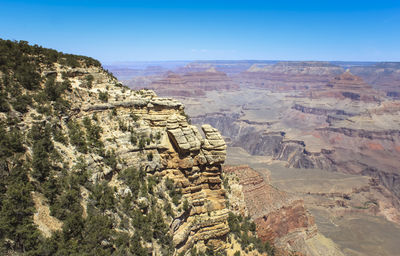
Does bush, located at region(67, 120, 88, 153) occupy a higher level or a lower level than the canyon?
higher

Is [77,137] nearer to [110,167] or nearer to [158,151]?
[110,167]

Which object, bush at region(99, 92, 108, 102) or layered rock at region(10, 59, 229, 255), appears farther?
bush at region(99, 92, 108, 102)

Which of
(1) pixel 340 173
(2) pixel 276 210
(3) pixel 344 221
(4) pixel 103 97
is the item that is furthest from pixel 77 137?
(1) pixel 340 173

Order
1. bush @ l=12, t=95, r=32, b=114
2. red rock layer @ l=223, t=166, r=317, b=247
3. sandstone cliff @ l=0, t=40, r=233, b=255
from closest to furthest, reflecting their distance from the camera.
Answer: sandstone cliff @ l=0, t=40, r=233, b=255 → bush @ l=12, t=95, r=32, b=114 → red rock layer @ l=223, t=166, r=317, b=247

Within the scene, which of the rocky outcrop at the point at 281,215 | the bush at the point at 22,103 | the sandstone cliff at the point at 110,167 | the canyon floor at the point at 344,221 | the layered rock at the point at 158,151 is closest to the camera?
the sandstone cliff at the point at 110,167

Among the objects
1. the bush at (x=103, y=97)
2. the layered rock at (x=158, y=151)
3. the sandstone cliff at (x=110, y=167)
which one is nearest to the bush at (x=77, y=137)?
the sandstone cliff at (x=110, y=167)

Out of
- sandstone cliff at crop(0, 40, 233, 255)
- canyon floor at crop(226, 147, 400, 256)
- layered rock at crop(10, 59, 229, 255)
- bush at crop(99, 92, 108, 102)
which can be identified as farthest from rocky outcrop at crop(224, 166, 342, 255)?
bush at crop(99, 92, 108, 102)

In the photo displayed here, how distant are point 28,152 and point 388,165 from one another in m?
146

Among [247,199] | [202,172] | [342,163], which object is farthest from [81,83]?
[342,163]

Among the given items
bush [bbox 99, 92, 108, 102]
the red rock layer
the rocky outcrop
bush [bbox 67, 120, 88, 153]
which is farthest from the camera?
the red rock layer

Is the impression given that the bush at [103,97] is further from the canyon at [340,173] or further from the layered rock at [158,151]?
the canyon at [340,173]

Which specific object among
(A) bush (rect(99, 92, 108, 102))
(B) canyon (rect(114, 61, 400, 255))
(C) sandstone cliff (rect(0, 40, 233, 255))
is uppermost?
(A) bush (rect(99, 92, 108, 102))

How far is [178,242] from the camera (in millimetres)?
16203

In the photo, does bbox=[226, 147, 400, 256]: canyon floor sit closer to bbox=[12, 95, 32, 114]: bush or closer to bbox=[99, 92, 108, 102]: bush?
bbox=[99, 92, 108, 102]: bush
